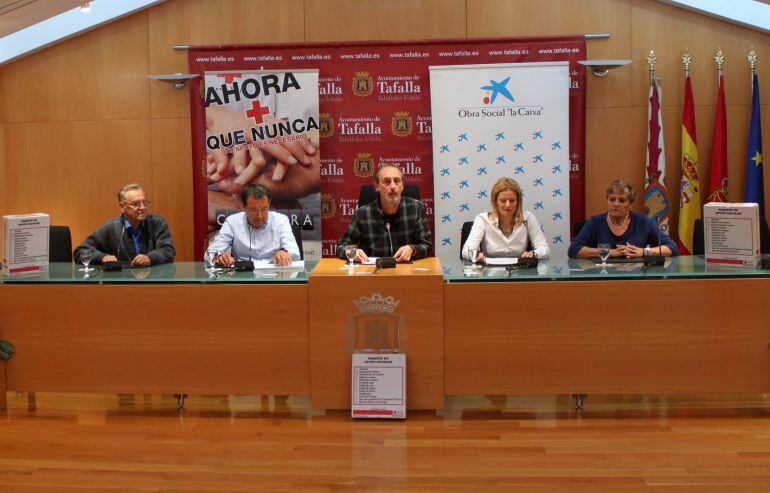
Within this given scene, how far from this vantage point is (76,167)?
664cm

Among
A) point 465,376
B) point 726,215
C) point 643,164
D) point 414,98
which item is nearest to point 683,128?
point 643,164

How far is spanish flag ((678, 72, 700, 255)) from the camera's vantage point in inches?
243

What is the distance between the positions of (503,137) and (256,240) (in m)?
2.31

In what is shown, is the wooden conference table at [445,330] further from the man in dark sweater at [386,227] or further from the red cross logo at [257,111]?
the red cross logo at [257,111]

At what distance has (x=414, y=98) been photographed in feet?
20.9

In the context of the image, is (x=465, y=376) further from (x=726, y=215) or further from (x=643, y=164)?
(x=643, y=164)

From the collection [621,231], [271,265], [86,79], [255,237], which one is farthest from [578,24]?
[86,79]

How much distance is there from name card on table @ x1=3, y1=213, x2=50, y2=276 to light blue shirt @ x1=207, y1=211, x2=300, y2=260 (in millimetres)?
889

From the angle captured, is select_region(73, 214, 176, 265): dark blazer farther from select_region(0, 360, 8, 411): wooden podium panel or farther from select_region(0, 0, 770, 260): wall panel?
select_region(0, 0, 770, 260): wall panel

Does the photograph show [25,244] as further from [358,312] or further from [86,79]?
[86,79]

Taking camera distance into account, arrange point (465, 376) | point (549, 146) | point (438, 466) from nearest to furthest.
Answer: point (438, 466), point (465, 376), point (549, 146)

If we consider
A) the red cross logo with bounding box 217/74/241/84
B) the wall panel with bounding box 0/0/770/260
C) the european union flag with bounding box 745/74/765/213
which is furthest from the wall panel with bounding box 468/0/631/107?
the red cross logo with bounding box 217/74/241/84

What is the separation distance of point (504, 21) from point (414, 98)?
2.97 feet

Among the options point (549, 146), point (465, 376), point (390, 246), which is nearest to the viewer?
point (465, 376)
